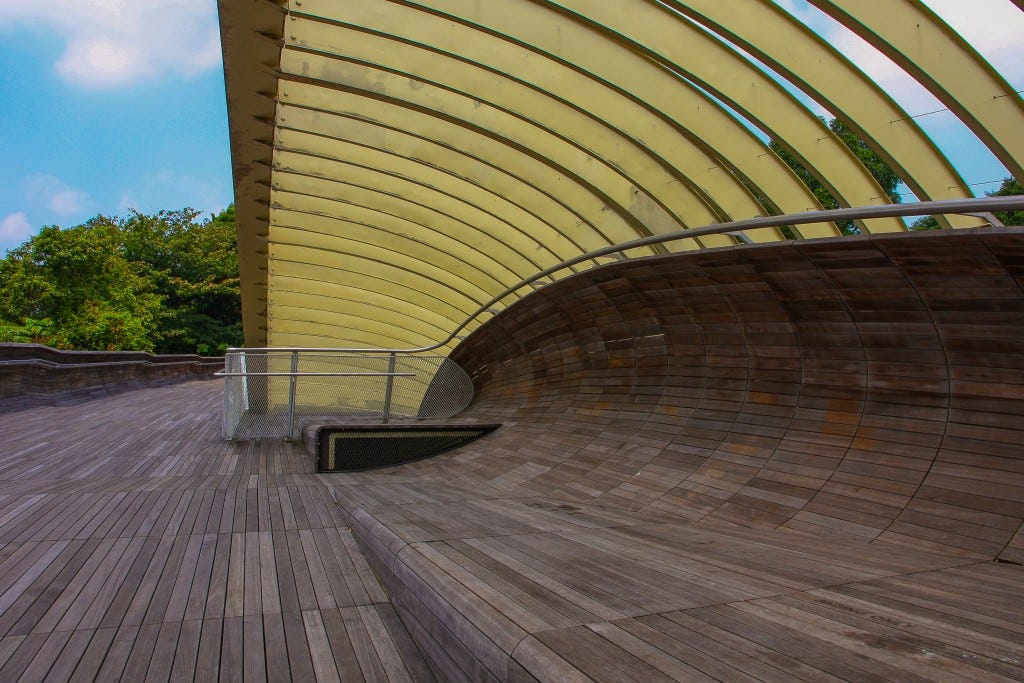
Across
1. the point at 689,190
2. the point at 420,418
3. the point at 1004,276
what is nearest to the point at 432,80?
the point at 689,190

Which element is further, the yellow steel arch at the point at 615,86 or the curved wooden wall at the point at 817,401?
the yellow steel arch at the point at 615,86

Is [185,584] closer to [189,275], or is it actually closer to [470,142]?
[470,142]

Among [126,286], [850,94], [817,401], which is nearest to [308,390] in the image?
[817,401]

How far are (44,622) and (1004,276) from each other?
25.7 ft

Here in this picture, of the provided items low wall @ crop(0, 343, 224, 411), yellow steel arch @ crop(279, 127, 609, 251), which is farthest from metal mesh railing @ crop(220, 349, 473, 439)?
low wall @ crop(0, 343, 224, 411)

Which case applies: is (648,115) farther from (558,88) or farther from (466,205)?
(466,205)

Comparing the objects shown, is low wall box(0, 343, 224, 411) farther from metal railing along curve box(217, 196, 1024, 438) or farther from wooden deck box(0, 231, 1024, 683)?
metal railing along curve box(217, 196, 1024, 438)

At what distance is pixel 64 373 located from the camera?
1825 centimetres

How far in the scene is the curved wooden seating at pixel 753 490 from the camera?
10.4 feet

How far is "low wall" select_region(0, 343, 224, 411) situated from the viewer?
1524cm

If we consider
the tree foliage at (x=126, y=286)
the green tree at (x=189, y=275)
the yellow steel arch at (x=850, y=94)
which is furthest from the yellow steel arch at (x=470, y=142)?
the green tree at (x=189, y=275)

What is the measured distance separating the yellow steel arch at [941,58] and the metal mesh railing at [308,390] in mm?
9317

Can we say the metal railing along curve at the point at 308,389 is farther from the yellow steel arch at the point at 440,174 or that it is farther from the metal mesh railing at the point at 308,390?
the yellow steel arch at the point at 440,174

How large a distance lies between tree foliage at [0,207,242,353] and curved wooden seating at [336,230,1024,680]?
25537 millimetres
